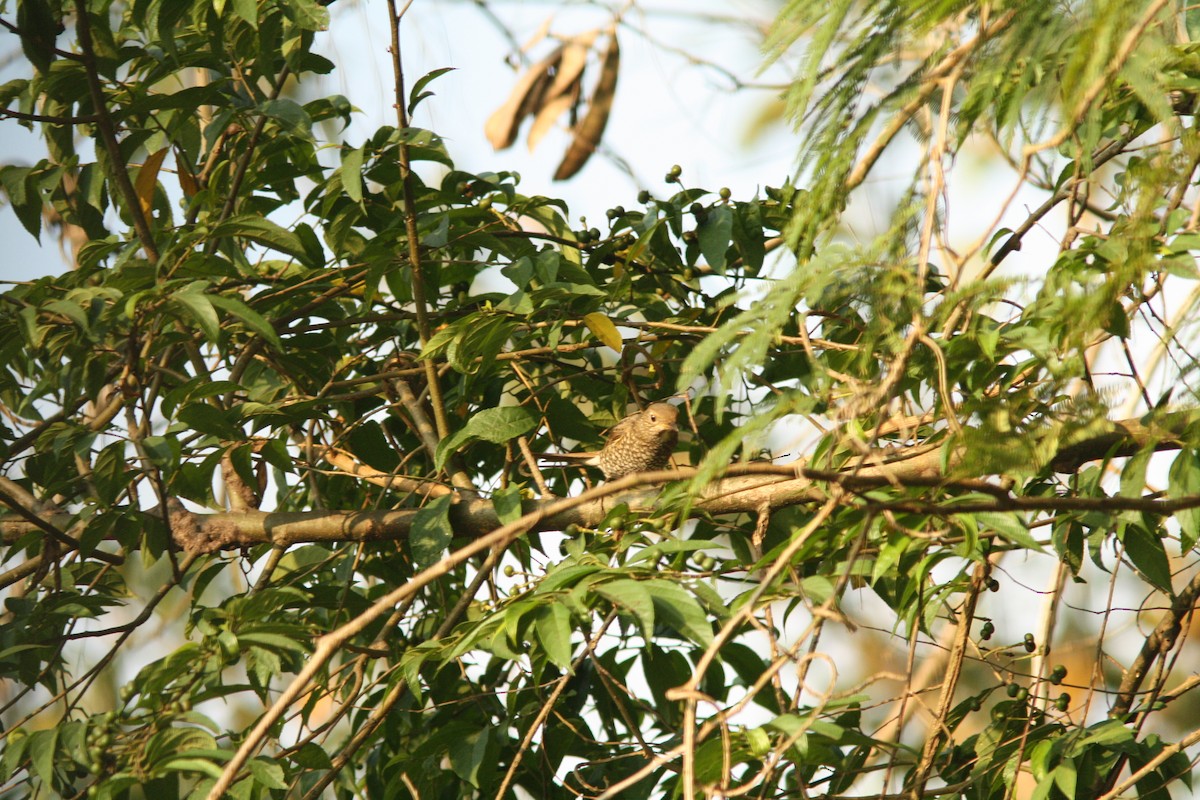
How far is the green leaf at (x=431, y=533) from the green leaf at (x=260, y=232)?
804mm

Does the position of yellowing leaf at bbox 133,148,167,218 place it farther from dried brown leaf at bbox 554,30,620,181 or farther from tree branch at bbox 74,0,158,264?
dried brown leaf at bbox 554,30,620,181

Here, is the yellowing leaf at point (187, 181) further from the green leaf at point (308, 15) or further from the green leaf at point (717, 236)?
the green leaf at point (717, 236)

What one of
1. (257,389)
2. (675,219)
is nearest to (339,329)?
(257,389)

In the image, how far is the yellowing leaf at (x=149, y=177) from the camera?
3.55 m

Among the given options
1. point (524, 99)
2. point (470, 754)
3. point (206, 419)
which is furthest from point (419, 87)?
point (470, 754)

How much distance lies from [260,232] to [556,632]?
1.50 m

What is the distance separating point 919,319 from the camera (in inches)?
65.2

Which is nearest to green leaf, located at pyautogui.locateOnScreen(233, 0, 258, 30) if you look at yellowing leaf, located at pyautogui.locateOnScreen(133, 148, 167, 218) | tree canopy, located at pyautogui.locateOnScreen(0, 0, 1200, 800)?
tree canopy, located at pyautogui.locateOnScreen(0, 0, 1200, 800)

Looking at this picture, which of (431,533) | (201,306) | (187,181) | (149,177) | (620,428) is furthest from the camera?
(620,428)

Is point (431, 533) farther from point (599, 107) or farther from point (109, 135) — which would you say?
point (109, 135)

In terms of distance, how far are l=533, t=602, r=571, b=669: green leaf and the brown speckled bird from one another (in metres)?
1.79

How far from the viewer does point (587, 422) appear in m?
3.82

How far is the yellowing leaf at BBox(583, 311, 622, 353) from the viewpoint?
3.19 metres

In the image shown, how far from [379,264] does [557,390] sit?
3.10 feet
